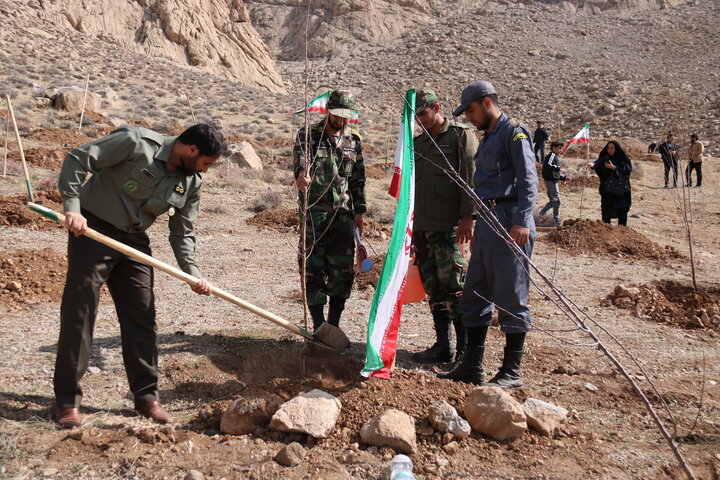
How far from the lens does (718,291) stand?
6.68 m

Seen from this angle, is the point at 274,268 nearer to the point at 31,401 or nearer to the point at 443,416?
the point at 31,401

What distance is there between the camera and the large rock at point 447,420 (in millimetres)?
2953

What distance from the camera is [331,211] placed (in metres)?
4.23

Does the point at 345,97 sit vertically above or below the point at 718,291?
above

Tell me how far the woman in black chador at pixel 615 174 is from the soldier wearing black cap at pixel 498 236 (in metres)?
5.88

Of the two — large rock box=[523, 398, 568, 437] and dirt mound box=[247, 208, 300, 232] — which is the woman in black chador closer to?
dirt mound box=[247, 208, 300, 232]

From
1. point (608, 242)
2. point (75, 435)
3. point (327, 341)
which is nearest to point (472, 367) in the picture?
point (327, 341)

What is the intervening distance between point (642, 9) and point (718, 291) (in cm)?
5458

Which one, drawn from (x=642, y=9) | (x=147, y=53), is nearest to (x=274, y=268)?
(x=147, y=53)

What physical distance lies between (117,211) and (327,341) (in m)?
1.54

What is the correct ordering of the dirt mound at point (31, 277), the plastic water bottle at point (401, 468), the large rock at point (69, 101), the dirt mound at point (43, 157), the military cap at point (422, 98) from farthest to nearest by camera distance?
the large rock at point (69, 101) → the dirt mound at point (43, 157) → the dirt mound at point (31, 277) → the military cap at point (422, 98) → the plastic water bottle at point (401, 468)

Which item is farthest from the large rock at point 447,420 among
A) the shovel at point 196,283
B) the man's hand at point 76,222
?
the man's hand at point 76,222

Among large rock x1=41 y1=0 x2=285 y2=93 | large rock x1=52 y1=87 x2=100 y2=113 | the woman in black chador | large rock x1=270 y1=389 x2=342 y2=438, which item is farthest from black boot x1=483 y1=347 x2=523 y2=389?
large rock x1=41 y1=0 x2=285 y2=93

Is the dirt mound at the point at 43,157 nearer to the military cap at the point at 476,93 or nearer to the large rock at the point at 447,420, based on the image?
the military cap at the point at 476,93
